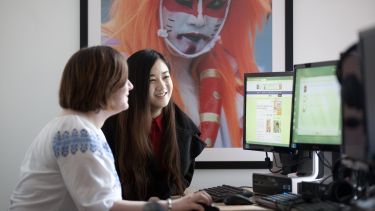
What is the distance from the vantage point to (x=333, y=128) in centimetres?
185

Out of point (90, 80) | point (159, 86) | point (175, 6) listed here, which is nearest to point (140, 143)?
point (159, 86)

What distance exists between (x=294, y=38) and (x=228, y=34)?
44cm

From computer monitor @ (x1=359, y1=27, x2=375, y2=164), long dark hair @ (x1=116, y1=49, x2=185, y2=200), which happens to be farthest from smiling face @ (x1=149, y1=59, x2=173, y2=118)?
computer monitor @ (x1=359, y1=27, x2=375, y2=164)

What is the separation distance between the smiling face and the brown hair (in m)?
0.67

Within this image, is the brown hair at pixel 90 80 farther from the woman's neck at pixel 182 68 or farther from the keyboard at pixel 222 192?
the woman's neck at pixel 182 68

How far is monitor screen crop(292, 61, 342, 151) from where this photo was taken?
6.06 ft

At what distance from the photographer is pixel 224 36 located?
2.85m

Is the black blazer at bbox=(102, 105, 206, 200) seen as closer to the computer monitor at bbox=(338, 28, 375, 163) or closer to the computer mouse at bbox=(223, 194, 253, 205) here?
the computer mouse at bbox=(223, 194, 253, 205)

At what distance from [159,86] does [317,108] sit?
84 centimetres

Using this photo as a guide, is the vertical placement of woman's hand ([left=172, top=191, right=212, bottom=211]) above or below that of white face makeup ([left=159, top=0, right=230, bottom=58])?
below

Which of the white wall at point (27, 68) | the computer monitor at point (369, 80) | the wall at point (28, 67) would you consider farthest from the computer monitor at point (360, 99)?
the white wall at point (27, 68)

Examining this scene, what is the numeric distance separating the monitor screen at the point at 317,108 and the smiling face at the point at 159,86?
0.70 meters

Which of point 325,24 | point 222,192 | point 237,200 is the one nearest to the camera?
point 237,200

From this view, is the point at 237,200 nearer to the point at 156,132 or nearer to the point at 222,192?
the point at 222,192
